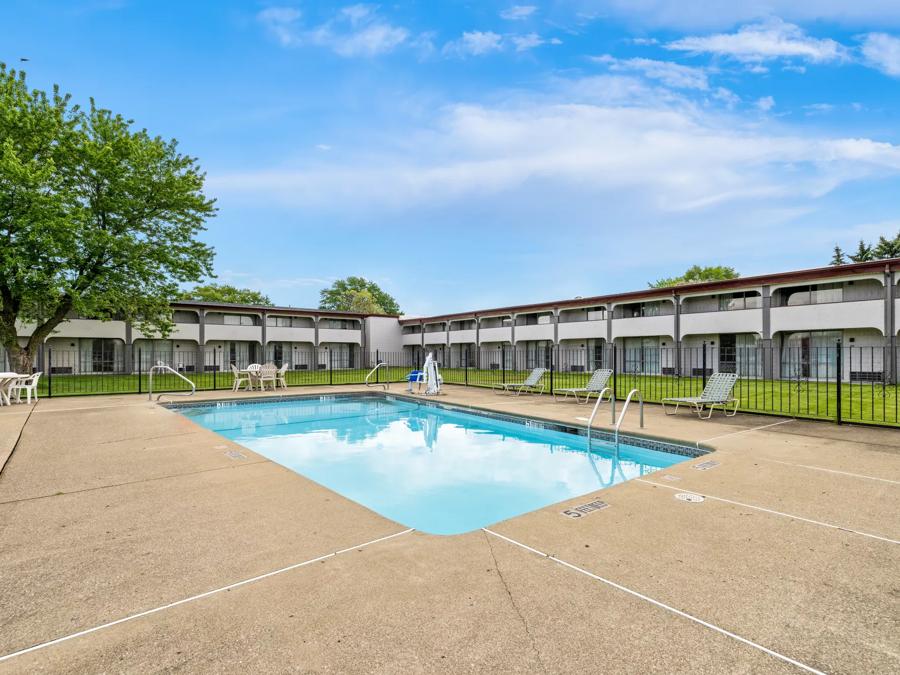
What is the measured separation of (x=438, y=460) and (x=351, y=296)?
2449 inches

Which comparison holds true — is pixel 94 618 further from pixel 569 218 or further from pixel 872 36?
pixel 569 218

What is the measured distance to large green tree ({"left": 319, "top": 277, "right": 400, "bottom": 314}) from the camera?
2719 inches

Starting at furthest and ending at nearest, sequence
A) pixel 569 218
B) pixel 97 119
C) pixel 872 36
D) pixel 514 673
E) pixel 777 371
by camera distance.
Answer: pixel 569 218
pixel 777 371
pixel 97 119
pixel 872 36
pixel 514 673

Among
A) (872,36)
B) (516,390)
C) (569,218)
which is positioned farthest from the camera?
(569,218)

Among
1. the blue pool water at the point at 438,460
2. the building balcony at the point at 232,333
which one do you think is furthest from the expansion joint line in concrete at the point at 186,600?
the building balcony at the point at 232,333

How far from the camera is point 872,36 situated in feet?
45.2

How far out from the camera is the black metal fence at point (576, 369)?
1609cm

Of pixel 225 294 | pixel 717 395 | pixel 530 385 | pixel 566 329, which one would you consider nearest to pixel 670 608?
pixel 717 395

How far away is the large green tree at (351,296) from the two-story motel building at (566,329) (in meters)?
26.1

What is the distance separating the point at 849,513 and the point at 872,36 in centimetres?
1676

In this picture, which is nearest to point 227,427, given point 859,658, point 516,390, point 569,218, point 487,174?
point 516,390

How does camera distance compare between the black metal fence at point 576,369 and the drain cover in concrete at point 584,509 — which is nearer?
the drain cover in concrete at point 584,509

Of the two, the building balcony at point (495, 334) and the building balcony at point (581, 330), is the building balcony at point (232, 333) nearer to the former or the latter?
the building balcony at point (495, 334)

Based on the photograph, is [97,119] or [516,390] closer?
[516,390]
